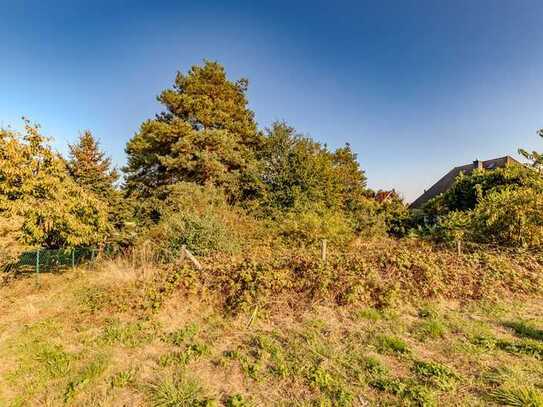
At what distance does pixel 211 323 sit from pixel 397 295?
3380 mm

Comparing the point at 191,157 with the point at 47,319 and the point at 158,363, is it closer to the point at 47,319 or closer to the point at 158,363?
the point at 47,319

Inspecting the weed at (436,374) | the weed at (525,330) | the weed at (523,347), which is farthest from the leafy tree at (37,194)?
the weed at (525,330)

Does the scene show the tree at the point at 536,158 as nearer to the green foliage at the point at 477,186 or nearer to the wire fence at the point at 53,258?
the green foliage at the point at 477,186

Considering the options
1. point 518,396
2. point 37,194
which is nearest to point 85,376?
point 518,396

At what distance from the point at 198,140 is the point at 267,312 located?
12270mm

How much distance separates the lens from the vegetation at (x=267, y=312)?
2.95m

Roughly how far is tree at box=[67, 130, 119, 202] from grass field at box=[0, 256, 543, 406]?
9.75 m

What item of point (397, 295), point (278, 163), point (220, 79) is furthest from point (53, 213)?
point (220, 79)

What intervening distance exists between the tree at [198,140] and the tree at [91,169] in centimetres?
204

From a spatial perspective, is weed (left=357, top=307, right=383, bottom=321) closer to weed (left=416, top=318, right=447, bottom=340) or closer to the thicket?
weed (left=416, top=318, right=447, bottom=340)

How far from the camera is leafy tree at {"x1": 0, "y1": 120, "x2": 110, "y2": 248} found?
253 inches

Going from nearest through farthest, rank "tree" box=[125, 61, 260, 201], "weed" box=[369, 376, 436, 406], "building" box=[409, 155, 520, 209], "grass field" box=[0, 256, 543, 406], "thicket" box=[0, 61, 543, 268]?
"weed" box=[369, 376, 436, 406] → "grass field" box=[0, 256, 543, 406] → "thicket" box=[0, 61, 543, 268] → "tree" box=[125, 61, 260, 201] → "building" box=[409, 155, 520, 209]

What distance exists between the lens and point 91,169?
1514cm

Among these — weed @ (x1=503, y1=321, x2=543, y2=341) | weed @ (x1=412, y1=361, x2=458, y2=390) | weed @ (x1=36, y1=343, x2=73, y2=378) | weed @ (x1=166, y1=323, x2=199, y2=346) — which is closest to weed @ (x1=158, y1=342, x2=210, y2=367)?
weed @ (x1=166, y1=323, x2=199, y2=346)
